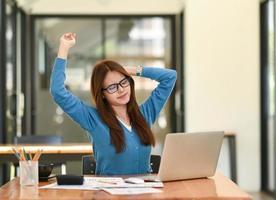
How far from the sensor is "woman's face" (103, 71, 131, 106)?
109 inches

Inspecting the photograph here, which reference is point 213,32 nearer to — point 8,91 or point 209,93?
point 209,93

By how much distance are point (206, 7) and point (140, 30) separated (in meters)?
2.05

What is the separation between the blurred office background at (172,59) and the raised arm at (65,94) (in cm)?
334

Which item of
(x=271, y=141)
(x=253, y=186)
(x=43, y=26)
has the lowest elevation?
(x=253, y=186)

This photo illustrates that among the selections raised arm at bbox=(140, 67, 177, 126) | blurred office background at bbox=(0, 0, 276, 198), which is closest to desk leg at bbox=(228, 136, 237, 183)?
blurred office background at bbox=(0, 0, 276, 198)

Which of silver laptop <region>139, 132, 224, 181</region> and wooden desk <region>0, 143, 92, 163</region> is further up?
silver laptop <region>139, 132, 224, 181</region>

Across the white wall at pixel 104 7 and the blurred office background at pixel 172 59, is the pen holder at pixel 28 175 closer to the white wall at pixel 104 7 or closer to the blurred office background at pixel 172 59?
the blurred office background at pixel 172 59

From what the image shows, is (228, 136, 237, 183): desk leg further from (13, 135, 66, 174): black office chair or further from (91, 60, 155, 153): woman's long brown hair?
(91, 60, 155, 153): woman's long brown hair

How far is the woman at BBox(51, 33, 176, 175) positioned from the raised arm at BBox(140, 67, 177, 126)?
0.18 metres

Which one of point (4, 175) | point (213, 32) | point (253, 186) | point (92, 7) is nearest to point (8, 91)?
point (4, 175)

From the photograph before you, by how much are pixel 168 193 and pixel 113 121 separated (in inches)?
26.0

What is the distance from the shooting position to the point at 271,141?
725cm

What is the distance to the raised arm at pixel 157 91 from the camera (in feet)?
9.98

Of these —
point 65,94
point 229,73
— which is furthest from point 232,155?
point 65,94
